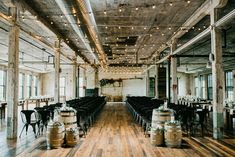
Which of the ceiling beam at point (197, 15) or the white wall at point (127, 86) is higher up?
the ceiling beam at point (197, 15)

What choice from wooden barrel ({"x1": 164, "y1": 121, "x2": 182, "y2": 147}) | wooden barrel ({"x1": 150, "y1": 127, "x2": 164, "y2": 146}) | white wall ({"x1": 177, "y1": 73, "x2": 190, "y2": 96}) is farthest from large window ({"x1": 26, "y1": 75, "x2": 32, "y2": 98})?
wooden barrel ({"x1": 164, "y1": 121, "x2": 182, "y2": 147})

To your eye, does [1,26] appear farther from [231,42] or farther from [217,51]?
Result: [231,42]

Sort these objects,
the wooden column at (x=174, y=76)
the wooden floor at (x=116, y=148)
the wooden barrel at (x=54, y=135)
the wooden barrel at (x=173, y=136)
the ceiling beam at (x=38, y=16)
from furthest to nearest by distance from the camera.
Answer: the wooden column at (x=174, y=76) < the ceiling beam at (x=38, y=16) < the wooden barrel at (x=173, y=136) < the wooden barrel at (x=54, y=135) < the wooden floor at (x=116, y=148)

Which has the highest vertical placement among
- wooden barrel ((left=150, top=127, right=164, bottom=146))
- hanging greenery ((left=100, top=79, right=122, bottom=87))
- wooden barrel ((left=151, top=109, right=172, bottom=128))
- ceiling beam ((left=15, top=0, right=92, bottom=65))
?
ceiling beam ((left=15, top=0, right=92, bottom=65))

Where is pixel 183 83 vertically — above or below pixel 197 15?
below

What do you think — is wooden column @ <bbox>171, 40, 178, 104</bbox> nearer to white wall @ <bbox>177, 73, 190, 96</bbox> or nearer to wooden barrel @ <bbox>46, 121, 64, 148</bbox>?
wooden barrel @ <bbox>46, 121, 64, 148</bbox>

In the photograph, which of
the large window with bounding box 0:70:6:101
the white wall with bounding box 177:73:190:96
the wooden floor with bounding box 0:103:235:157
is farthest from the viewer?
the white wall with bounding box 177:73:190:96

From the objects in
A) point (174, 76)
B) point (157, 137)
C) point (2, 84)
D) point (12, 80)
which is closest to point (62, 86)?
point (2, 84)

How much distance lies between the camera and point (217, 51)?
8125 mm

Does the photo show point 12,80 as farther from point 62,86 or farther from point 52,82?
point 52,82

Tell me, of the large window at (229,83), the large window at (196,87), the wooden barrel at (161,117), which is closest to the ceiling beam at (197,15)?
the wooden barrel at (161,117)

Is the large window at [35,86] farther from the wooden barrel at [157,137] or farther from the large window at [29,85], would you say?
the wooden barrel at [157,137]

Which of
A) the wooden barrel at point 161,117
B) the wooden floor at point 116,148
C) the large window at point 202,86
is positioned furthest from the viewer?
the large window at point 202,86

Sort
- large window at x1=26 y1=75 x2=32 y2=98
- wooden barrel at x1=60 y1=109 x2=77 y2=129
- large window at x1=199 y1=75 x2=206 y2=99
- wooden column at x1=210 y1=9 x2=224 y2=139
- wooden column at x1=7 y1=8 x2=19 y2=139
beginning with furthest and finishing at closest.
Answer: large window at x1=26 y1=75 x2=32 y2=98, large window at x1=199 y1=75 x2=206 y2=99, wooden column at x1=210 y1=9 x2=224 y2=139, wooden column at x1=7 y1=8 x2=19 y2=139, wooden barrel at x1=60 y1=109 x2=77 y2=129
